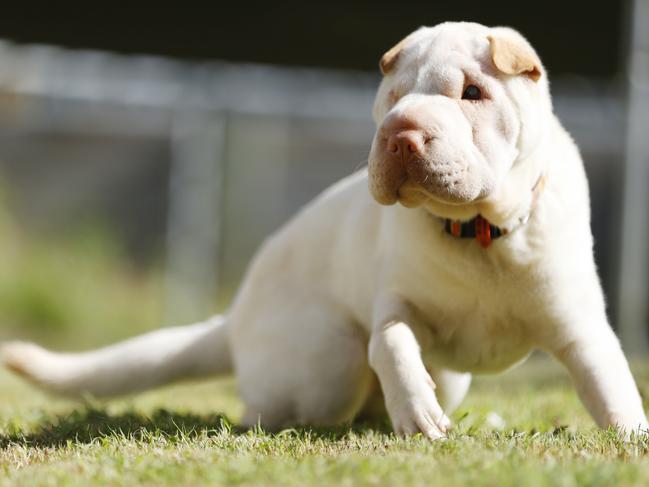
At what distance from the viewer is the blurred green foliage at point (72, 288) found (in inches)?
399

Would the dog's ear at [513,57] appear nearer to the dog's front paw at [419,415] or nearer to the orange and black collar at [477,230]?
the orange and black collar at [477,230]

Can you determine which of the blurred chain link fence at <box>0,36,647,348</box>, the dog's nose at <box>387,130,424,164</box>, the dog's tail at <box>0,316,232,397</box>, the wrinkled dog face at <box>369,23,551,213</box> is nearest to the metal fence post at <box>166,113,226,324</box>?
the blurred chain link fence at <box>0,36,647,348</box>

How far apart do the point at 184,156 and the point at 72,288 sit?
1842mm

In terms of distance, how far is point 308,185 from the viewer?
451 inches

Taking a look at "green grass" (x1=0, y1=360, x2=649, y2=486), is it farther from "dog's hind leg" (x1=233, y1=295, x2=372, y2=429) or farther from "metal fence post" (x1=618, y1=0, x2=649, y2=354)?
"metal fence post" (x1=618, y1=0, x2=649, y2=354)

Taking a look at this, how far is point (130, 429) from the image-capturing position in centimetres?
375

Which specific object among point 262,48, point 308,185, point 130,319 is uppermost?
point 262,48

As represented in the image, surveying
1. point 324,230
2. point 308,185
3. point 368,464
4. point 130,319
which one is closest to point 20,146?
point 130,319

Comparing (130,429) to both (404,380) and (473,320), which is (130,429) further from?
(473,320)

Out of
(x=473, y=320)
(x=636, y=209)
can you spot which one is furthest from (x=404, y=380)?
(x=636, y=209)

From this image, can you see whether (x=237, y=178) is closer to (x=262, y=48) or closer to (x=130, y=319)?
(x=130, y=319)

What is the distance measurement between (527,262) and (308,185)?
7.95m

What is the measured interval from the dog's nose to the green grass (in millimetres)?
838

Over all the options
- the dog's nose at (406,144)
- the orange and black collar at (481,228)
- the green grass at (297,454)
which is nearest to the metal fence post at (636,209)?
the green grass at (297,454)
